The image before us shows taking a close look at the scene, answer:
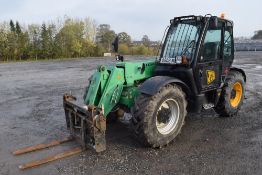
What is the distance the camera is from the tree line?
1679 inches

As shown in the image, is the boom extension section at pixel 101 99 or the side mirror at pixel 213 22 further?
the side mirror at pixel 213 22

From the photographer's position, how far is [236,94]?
743 cm

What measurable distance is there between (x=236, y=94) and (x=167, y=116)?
2.87m

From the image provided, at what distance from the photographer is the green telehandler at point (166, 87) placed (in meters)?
4.96

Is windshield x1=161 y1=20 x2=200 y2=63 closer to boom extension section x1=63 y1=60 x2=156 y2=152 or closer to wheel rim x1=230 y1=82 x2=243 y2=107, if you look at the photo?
boom extension section x1=63 y1=60 x2=156 y2=152

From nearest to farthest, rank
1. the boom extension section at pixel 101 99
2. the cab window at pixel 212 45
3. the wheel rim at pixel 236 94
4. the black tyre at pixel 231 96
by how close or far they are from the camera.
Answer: the boom extension section at pixel 101 99
the cab window at pixel 212 45
the black tyre at pixel 231 96
the wheel rim at pixel 236 94

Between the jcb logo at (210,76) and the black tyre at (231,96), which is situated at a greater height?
the jcb logo at (210,76)

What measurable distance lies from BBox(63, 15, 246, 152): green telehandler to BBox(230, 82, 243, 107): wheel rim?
1.31 feet

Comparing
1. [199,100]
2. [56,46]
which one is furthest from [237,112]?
[56,46]

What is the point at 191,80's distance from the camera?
5770mm

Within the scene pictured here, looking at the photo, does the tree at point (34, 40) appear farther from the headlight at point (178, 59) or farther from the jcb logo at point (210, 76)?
the headlight at point (178, 59)

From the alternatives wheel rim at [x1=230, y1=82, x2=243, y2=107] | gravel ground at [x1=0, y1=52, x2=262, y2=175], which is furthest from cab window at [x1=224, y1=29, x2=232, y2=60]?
gravel ground at [x1=0, y1=52, x2=262, y2=175]

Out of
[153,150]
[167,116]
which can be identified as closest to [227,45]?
[167,116]

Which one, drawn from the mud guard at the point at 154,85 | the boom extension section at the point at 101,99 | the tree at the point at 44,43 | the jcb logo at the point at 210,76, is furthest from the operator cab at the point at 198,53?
the tree at the point at 44,43
